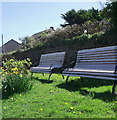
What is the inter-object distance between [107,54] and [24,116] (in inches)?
118

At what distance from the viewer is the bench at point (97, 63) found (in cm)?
422

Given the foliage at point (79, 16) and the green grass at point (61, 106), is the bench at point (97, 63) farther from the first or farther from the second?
the foliage at point (79, 16)

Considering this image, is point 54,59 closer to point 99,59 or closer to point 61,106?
point 99,59

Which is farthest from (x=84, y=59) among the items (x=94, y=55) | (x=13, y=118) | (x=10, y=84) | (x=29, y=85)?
(x=13, y=118)

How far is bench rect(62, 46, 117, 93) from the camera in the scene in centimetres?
422

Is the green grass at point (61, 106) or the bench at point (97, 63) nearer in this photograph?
the green grass at point (61, 106)

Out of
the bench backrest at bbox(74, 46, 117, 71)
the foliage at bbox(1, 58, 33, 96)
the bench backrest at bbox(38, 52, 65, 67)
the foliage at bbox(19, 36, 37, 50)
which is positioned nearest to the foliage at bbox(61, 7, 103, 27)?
the foliage at bbox(19, 36, 37, 50)

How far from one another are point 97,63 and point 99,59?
139 mm

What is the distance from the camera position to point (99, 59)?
5.20 metres

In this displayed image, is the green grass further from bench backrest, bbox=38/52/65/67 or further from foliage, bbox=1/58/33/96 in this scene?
bench backrest, bbox=38/52/65/67

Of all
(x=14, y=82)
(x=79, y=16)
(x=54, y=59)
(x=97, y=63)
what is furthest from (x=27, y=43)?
(x=14, y=82)

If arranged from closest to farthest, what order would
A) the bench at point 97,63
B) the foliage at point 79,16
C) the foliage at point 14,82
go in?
1. the bench at point 97,63
2. the foliage at point 14,82
3. the foliage at point 79,16

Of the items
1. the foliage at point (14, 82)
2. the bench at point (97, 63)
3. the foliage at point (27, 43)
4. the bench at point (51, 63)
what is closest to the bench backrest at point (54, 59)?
the bench at point (51, 63)

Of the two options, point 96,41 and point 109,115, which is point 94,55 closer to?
point 96,41
